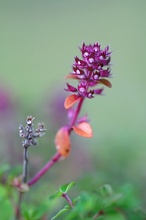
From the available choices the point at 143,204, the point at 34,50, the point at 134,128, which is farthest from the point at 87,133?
the point at 34,50

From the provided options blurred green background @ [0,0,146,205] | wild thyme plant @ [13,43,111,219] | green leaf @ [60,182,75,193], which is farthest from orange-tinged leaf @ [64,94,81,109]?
blurred green background @ [0,0,146,205]

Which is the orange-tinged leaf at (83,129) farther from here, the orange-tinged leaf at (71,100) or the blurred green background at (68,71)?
the blurred green background at (68,71)

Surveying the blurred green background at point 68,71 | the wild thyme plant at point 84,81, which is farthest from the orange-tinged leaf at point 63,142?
the blurred green background at point 68,71

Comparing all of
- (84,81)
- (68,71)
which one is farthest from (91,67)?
(68,71)

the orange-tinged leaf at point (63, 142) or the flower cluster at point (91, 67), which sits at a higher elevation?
the flower cluster at point (91, 67)

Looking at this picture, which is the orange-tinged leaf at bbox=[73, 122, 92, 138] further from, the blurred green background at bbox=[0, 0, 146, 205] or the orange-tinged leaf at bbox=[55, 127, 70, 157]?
the blurred green background at bbox=[0, 0, 146, 205]

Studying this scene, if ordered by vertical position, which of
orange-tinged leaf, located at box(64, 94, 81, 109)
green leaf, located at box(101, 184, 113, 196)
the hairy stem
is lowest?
the hairy stem

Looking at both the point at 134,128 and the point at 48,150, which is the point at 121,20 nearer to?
the point at 134,128
